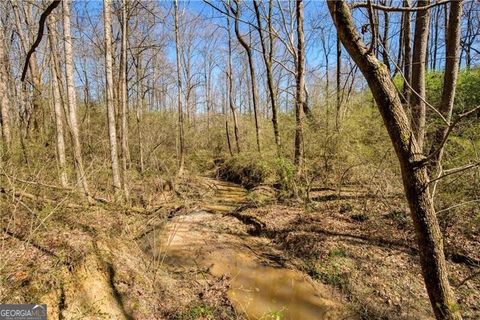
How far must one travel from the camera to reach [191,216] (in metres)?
7.68

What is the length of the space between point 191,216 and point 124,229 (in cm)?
215

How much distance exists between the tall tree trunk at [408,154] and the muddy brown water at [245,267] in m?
1.83

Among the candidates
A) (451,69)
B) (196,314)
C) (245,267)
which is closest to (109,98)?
(245,267)

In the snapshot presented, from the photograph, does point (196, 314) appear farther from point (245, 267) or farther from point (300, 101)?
point (300, 101)

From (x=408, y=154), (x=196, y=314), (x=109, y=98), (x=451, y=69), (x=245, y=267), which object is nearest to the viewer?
(x=408, y=154)

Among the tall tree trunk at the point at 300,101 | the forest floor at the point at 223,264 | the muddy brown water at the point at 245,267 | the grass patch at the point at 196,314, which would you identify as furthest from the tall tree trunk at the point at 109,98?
the tall tree trunk at the point at 300,101

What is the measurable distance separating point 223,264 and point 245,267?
0.41 meters

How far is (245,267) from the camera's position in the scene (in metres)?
5.40

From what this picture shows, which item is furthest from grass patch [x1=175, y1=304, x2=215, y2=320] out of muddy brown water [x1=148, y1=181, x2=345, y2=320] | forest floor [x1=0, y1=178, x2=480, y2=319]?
muddy brown water [x1=148, y1=181, x2=345, y2=320]

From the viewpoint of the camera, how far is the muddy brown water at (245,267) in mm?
4457

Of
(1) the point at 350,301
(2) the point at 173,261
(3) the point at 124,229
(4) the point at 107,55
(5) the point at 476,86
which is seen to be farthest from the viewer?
(5) the point at 476,86

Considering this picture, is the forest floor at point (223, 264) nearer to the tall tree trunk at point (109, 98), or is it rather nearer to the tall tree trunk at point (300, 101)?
the tall tree trunk at point (109, 98)

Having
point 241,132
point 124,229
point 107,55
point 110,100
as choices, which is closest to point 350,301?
point 124,229

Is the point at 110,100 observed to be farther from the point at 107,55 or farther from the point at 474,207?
the point at 474,207
